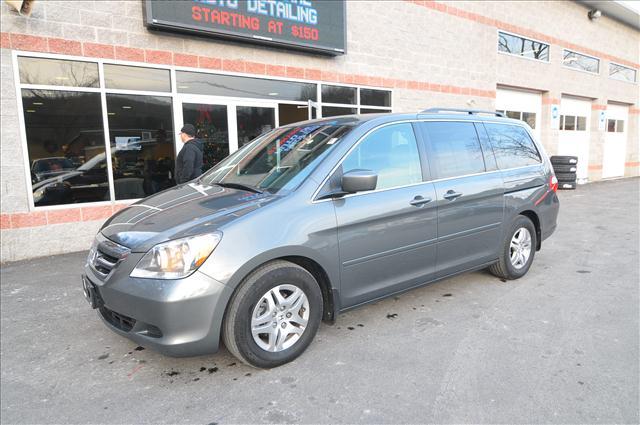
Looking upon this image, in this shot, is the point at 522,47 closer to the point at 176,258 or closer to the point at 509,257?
the point at 509,257

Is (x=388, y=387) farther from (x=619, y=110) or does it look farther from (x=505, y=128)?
(x=619, y=110)

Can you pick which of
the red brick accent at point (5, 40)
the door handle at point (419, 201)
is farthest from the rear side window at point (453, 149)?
the red brick accent at point (5, 40)

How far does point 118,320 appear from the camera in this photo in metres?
2.88

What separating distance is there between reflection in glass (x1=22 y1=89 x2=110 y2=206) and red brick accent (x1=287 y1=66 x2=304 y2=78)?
12.7 feet

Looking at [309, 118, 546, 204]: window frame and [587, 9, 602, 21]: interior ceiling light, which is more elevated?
[587, 9, 602, 21]: interior ceiling light

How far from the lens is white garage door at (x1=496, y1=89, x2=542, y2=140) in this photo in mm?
15028

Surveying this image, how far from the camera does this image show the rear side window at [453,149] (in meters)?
3.91

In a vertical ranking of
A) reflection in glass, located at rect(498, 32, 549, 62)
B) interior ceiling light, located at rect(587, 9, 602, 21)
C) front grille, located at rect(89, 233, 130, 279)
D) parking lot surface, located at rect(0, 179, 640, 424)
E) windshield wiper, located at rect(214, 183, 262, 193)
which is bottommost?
parking lot surface, located at rect(0, 179, 640, 424)

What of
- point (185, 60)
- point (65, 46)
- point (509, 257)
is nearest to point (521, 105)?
point (185, 60)

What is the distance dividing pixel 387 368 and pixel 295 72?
24.6ft

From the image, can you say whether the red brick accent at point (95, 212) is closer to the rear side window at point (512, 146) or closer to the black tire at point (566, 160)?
the rear side window at point (512, 146)

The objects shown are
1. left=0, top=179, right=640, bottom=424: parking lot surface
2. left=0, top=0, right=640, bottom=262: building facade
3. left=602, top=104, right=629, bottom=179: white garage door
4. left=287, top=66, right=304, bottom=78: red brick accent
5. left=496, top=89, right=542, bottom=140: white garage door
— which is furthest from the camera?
left=602, top=104, right=629, bottom=179: white garage door

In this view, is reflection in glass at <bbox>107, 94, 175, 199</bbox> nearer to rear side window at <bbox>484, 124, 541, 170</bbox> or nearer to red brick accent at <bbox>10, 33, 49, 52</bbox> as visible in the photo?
red brick accent at <bbox>10, 33, 49, 52</bbox>

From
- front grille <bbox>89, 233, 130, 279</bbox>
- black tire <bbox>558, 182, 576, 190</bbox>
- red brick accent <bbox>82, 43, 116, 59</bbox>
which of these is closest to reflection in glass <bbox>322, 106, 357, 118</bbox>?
red brick accent <bbox>82, 43, 116, 59</bbox>
